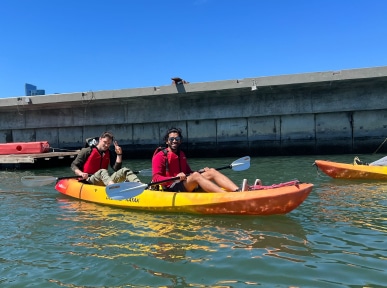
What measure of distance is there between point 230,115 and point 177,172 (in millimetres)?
10652

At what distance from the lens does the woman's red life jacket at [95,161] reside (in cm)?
761

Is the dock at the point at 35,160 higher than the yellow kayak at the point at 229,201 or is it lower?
higher

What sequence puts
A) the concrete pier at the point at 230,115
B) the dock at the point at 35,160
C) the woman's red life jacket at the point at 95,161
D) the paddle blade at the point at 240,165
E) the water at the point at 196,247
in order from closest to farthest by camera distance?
the water at the point at 196,247
the paddle blade at the point at 240,165
the woman's red life jacket at the point at 95,161
the dock at the point at 35,160
the concrete pier at the point at 230,115

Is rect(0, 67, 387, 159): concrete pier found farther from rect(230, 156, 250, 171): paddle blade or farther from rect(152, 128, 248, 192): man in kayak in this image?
rect(152, 128, 248, 192): man in kayak

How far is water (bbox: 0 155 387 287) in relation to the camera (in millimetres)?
3322

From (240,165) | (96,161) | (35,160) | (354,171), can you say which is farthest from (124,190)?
(35,160)

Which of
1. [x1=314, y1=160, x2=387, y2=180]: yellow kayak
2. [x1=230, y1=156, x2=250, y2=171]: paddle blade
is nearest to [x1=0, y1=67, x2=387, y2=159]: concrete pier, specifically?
[x1=314, y1=160, x2=387, y2=180]: yellow kayak

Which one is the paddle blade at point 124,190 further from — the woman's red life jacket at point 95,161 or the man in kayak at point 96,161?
the woman's red life jacket at point 95,161

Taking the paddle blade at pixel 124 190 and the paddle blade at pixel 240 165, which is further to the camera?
the paddle blade at pixel 240 165

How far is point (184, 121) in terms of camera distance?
681 inches

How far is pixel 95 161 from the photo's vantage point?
764cm

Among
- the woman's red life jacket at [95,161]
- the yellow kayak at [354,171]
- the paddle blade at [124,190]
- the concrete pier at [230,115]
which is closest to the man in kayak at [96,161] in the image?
the woman's red life jacket at [95,161]

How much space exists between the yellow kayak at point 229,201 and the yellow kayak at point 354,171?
13.9 feet

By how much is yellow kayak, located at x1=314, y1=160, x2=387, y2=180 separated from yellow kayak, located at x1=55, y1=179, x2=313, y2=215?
4238mm
